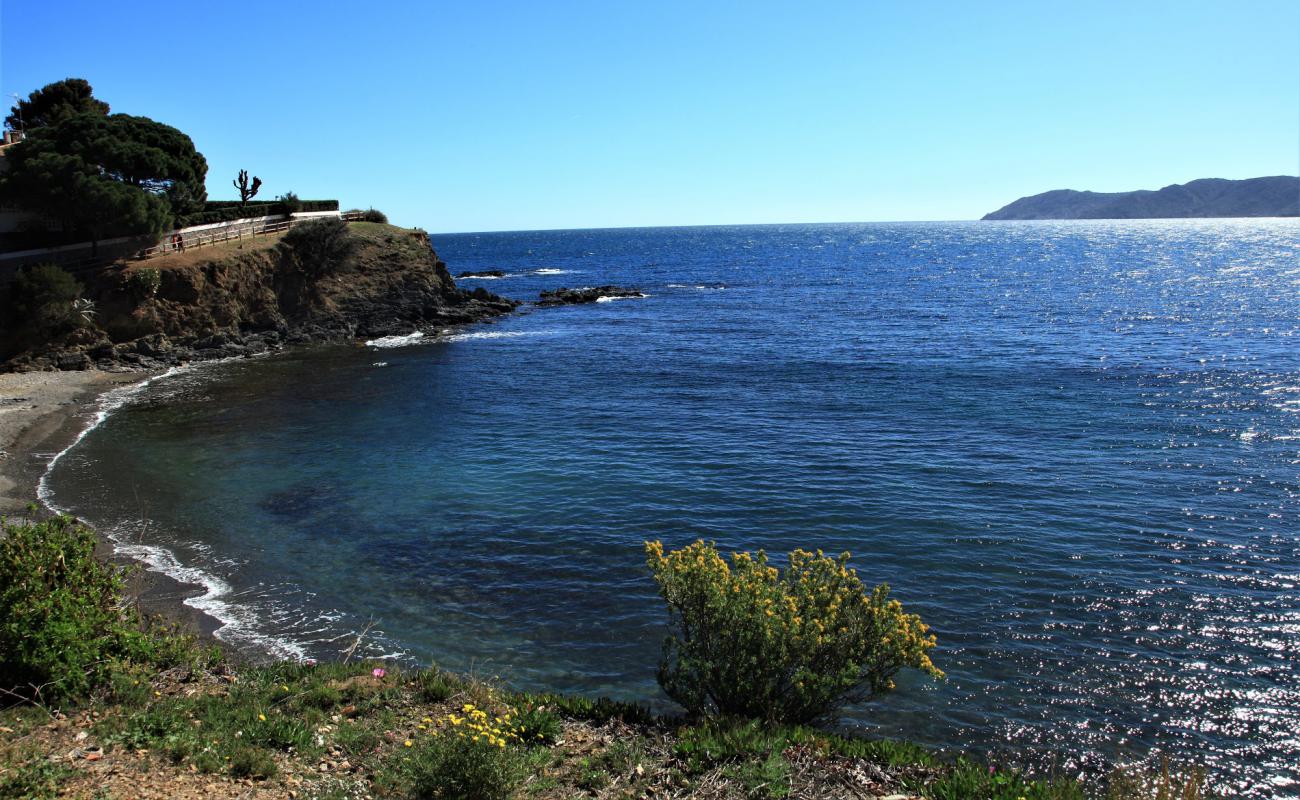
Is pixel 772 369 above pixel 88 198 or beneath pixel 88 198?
beneath

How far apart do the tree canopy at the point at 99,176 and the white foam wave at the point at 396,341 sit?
1613 centimetres

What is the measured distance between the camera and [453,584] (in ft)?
65.0

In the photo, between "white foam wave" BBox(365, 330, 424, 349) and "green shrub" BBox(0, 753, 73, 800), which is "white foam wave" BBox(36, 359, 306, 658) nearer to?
"green shrub" BBox(0, 753, 73, 800)

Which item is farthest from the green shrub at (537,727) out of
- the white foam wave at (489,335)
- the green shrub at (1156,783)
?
the white foam wave at (489,335)

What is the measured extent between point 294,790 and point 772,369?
41495mm

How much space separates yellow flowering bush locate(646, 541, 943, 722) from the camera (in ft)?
37.6

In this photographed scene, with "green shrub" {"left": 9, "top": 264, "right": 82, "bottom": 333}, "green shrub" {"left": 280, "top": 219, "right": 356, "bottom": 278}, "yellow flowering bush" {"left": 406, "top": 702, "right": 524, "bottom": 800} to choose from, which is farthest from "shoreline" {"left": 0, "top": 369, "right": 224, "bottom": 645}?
"green shrub" {"left": 280, "top": 219, "right": 356, "bottom": 278}

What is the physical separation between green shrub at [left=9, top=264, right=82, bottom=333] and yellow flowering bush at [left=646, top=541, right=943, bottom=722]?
1948 inches

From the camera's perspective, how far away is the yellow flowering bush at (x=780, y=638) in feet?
37.6

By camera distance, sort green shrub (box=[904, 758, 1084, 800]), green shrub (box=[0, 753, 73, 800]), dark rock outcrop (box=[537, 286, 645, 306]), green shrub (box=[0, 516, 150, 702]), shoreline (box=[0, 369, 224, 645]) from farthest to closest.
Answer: dark rock outcrop (box=[537, 286, 645, 306]) → shoreline (box=[0, 369, 224, 645]) → green shrub (box=[0, 516, 150, 702]) → green shrub (box=[904, 758, 1084, 800]) → green shrub (box=[0, 753, 73, 800])

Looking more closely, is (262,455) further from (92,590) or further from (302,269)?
(302,269)

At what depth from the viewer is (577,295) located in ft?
287

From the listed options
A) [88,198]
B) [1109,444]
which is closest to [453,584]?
[1109,444]

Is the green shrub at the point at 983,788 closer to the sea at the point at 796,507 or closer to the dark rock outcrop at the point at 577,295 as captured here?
the sea at the point at 796,507
